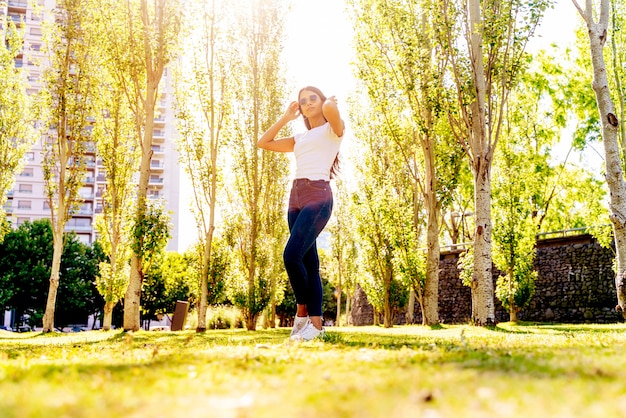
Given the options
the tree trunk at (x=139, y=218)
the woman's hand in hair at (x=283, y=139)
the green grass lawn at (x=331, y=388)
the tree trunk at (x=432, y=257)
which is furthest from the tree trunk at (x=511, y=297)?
the green grass lawn at (x=331, y=388)

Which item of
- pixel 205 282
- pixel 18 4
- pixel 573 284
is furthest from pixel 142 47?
pixel 18 4

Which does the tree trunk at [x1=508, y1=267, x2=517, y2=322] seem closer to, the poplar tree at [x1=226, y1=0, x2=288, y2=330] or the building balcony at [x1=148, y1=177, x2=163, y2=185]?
the poplar tree at [x1=226, y1=0, x2=288, y2=330]

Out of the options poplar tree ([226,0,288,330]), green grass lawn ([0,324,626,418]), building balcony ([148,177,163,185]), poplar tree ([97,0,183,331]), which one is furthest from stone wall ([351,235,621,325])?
building balcony ([148,177,163,185])

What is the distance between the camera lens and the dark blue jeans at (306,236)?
18.6ft

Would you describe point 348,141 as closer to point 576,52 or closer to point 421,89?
point 421,89

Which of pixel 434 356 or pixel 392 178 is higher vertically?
pixel 392 178

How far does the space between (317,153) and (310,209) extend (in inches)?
25.4

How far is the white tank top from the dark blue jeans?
0.30ft

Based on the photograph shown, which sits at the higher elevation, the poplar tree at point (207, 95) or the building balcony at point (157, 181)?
the building balcony at point (157, 181)

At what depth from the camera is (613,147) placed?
12.0 meters

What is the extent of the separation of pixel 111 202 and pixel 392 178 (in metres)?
12.5

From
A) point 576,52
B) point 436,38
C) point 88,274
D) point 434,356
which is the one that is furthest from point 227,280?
point 88,274

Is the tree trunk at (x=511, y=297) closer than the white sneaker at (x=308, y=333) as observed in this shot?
No

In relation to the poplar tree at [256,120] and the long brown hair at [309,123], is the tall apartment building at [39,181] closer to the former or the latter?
the poplar tree at [256,120]
